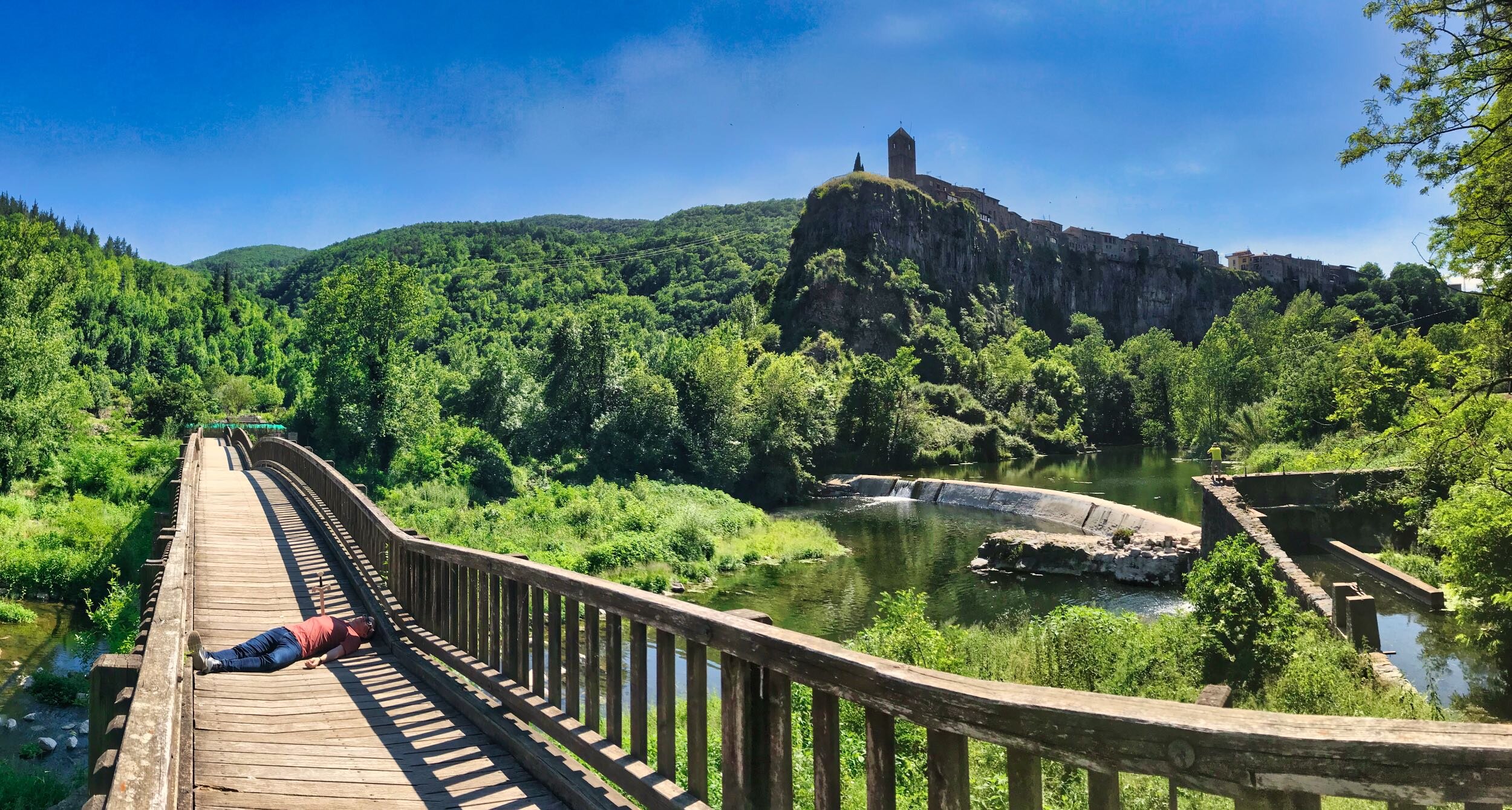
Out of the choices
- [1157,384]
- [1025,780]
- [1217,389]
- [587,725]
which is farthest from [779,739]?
[1157,384]

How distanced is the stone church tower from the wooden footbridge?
374 ft

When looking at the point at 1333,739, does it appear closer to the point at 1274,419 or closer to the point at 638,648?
the point at 638,648

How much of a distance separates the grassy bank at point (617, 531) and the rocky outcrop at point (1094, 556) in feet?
22.0

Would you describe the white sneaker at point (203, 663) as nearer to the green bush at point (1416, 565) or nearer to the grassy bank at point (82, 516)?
the grassy bank at point (82, 516)

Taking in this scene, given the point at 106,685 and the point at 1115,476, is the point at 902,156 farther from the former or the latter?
the point at 106,685

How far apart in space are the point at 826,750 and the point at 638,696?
1.35 m

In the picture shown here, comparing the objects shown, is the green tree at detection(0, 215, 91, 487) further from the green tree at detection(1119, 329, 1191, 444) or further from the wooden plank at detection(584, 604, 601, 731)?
the green tree at detection(1119, 329, 1191, 444)

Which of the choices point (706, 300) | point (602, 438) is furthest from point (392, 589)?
point (706, 300)

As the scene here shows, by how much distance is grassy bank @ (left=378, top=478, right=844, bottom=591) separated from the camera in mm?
27500

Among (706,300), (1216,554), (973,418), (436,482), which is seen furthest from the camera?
(706,300)

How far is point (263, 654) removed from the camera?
7.36 metres

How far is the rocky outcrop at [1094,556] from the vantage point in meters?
26.2

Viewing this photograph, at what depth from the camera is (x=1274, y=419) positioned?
167 feet

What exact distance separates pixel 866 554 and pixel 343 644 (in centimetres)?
2612
